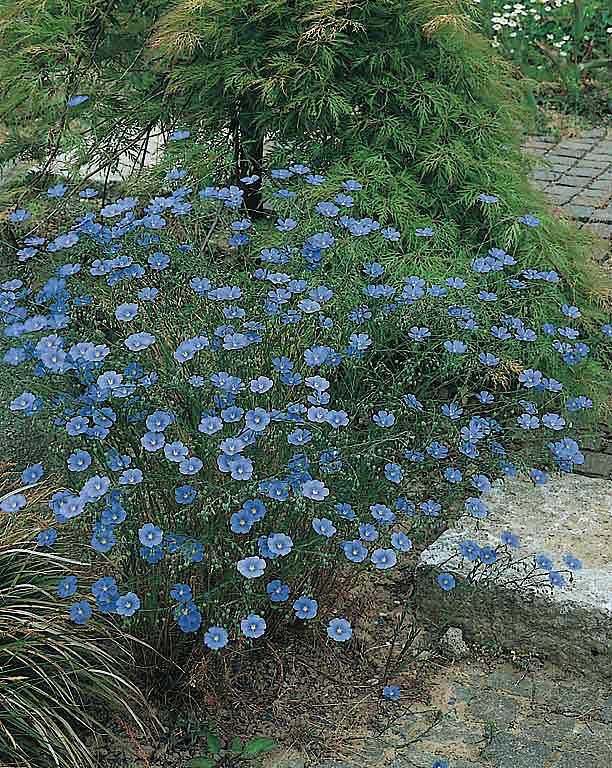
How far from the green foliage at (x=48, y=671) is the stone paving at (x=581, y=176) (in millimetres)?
3431

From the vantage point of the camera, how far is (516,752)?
258 cm

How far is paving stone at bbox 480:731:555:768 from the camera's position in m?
2.55

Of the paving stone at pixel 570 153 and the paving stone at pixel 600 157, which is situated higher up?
the paving stone at pixel 600 157

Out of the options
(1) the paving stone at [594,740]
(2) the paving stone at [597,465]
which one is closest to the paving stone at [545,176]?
(2) the paving stone at [597,465]

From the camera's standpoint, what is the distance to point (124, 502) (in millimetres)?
2408

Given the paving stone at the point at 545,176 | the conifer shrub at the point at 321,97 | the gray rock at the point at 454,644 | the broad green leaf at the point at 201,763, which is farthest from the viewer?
the paving stone at the point at 545,176

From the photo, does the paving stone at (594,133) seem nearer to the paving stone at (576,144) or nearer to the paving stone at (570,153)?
the paving stone at (576,144)

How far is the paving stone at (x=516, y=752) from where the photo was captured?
2.55 m

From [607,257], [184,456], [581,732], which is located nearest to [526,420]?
[581,732]

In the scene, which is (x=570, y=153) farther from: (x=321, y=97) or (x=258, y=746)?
(x=258, y=746)

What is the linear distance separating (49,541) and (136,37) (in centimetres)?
235

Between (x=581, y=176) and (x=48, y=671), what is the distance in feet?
16.1

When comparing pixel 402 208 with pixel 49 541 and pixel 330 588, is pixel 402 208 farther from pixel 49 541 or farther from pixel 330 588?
pixel 49 541

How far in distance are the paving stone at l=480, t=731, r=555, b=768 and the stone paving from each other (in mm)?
3074
